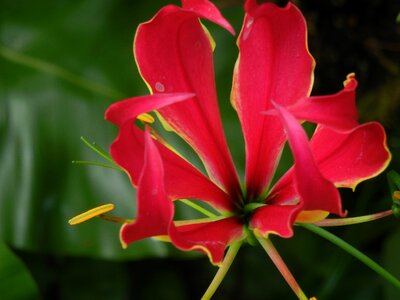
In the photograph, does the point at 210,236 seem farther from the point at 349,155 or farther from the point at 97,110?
the point at 97,110

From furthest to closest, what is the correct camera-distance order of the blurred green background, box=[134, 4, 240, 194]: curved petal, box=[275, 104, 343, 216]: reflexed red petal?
1. the blurred green background
2. box=[134, 4, 240, 194]: curved petal
3. box=[275, 104, 343, 216]: reflexed red petal

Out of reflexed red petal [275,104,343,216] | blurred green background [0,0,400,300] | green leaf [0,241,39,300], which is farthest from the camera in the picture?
blurred green background [0,0,400,300]

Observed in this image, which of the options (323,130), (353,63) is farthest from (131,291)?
(323,130)

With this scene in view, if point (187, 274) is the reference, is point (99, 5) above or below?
above

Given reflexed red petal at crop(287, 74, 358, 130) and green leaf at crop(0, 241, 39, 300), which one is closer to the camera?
reflexed red petal at crop(287, 74, 358, 130)

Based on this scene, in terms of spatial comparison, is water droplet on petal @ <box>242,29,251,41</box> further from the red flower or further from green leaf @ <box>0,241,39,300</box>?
green leaf @ <box>0,241,39,300</box>

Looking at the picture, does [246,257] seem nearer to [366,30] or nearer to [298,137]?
[366,30]

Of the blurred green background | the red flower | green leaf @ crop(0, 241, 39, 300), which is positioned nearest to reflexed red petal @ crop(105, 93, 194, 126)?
the red flower
